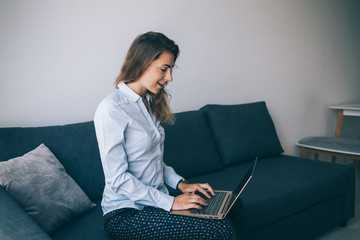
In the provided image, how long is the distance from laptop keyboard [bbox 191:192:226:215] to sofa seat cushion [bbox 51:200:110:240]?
423 millimetres

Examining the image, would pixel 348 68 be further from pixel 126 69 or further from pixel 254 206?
pixel 126 69

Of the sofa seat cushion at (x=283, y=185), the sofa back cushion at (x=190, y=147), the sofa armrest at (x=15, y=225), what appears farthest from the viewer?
the sofa back cushion at (x=190, y=147)

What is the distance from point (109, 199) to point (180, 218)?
31 centimetres

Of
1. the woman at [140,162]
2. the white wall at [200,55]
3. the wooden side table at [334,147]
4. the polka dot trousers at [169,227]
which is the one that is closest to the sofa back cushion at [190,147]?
the white wall at [200,55]

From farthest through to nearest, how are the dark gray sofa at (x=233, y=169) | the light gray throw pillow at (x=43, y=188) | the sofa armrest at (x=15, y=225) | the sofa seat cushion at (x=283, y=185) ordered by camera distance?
the sofa seat cushion at (x=283, y=185)
the dark gray sofa at (x=233, y=169)
the light gray throw pillow at (x=43, y=188)
the sofa armrest at (x=15, y=225)

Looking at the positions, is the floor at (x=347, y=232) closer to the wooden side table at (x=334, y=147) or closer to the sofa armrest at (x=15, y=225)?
the wooden side table at (x=334, y=147)

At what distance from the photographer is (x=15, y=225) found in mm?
901

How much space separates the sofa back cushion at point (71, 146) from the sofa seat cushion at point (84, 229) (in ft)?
0.69

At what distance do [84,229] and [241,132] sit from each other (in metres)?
1.45

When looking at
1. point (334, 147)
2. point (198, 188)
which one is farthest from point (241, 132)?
point (198, 188)

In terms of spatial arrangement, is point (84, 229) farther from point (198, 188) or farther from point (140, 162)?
point (198, 188)

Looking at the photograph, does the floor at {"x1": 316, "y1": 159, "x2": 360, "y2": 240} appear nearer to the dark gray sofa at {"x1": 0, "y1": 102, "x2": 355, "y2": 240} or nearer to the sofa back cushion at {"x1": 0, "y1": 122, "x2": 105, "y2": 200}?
the dark gray sofa at {"x1": 0, "y1": 102, "x2": 355, "y2": 240}

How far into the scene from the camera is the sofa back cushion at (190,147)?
78.4 inches

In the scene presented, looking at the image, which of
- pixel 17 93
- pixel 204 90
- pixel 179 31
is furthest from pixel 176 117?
pixel 17 93
